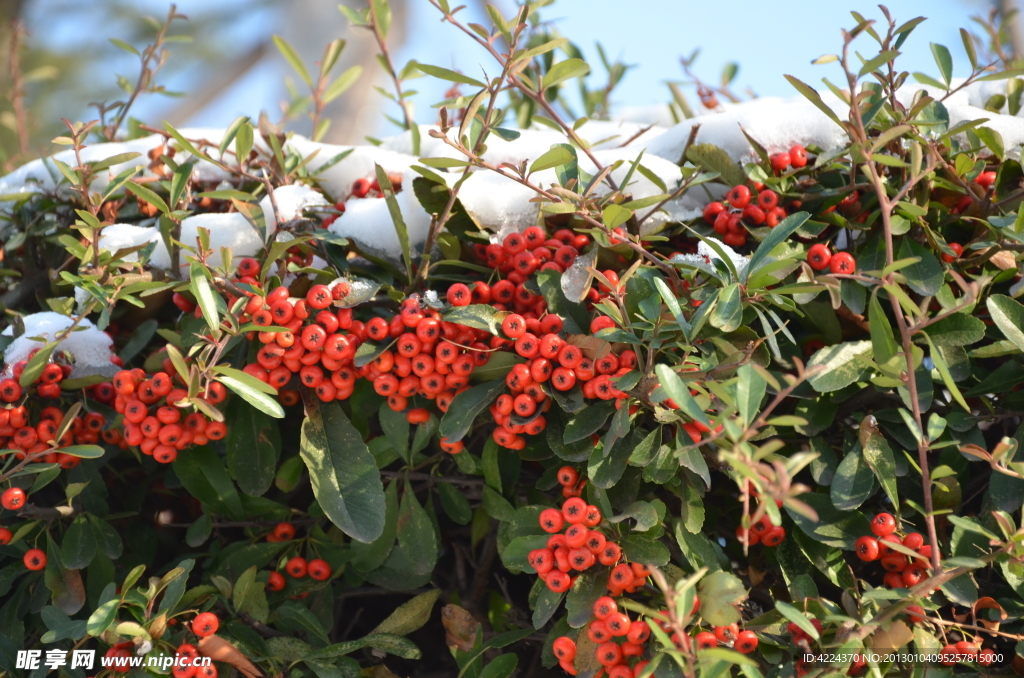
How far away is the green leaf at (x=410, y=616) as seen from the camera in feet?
4.20

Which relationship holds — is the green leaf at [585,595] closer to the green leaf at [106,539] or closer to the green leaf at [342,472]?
the green leaf at [342,472]

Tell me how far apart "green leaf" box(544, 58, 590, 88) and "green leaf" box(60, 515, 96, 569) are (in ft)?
3.70

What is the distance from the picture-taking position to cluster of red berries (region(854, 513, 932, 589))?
3.59 feet

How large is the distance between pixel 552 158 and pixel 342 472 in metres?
0.62

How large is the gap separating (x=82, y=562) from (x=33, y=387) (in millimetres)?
333

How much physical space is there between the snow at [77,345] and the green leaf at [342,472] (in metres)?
0.43

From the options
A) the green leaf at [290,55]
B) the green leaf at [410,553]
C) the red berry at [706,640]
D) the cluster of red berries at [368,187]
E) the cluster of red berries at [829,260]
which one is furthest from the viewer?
the green leaf at [290,55]

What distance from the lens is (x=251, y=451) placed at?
1.30m

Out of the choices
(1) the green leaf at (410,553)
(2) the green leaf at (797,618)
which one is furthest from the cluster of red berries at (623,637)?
(1) the green leaf at (410,553)

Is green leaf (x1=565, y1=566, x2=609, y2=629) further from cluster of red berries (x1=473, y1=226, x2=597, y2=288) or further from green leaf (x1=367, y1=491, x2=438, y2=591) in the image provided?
cluster of red berries (x1=473, y1=226, x2=597, y2=288)

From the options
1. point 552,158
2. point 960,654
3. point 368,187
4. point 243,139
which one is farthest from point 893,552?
point 243,139

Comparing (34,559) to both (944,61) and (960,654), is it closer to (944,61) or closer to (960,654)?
(960,654)

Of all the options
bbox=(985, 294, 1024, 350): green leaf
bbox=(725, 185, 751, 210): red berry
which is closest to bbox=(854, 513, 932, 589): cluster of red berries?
bbox=(985, 294, 1024, 350): green leaf

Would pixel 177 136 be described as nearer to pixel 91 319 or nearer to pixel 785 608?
pixel 91 319
